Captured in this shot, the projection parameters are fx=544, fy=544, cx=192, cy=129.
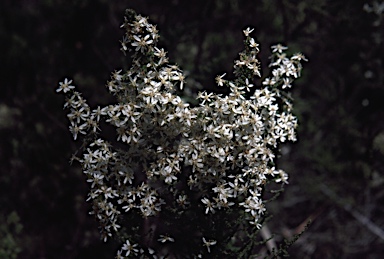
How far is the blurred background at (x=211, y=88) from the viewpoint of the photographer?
3.82m

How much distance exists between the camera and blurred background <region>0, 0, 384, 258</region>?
3.82 meters

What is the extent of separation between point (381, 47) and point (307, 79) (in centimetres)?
65

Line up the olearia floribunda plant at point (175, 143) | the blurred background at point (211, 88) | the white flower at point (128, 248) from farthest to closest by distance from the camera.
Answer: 1. the blurred background at point (211, 88)
2. the white flower at point (128, 248)
3. the olearia floribunda plant at point (175, 143)

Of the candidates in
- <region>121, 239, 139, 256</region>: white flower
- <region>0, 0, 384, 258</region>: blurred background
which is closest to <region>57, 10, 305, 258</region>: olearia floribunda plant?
<region>121, 239, 139, 256</region>: white flower

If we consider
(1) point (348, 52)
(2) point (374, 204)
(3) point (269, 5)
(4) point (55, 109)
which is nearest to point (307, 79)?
(1) point (348, 52)

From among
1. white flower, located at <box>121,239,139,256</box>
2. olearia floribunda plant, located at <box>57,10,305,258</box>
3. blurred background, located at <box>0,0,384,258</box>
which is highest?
blurred background, located at <box>0,0,384,258</box>

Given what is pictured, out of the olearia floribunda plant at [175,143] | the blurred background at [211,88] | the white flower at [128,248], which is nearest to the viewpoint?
the olearia floribunda plant at [175,143]

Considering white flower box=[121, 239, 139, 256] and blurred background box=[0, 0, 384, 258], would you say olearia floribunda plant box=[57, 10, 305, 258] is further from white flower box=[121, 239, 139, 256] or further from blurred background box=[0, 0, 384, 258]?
blurred background box=[0, 0, 384, 258]

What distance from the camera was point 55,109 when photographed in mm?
4004

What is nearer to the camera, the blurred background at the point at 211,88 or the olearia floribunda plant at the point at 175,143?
the olearia floribunda plant at the point at 175,143

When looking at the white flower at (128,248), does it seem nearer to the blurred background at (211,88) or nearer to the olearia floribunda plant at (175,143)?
the olearia floribunda plant at (175,143)

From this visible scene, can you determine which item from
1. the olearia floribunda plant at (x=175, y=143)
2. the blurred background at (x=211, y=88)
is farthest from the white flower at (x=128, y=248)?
the blurred background at (x=211, y=88)

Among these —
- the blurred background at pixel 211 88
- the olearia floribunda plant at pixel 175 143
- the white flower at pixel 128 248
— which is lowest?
the white flower at pixel 128 248

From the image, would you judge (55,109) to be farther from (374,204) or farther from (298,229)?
(374,204)
